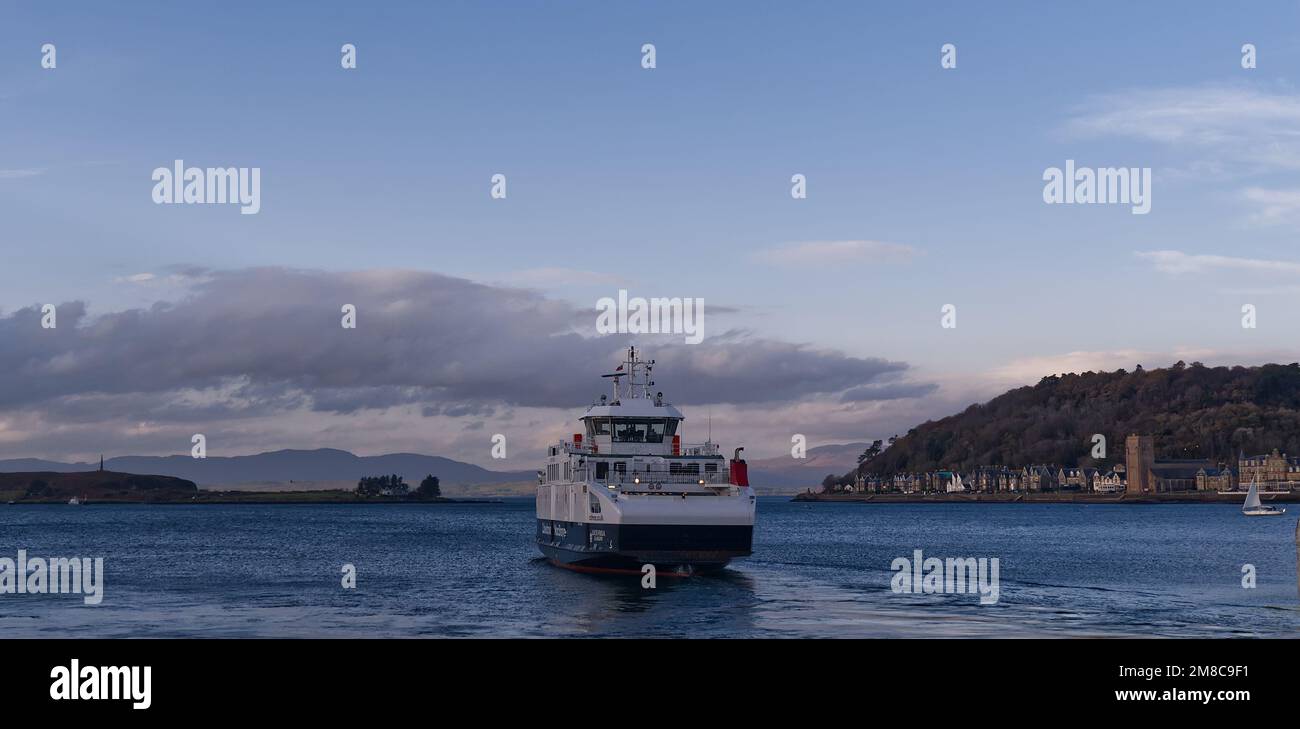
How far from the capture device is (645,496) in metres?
57.4

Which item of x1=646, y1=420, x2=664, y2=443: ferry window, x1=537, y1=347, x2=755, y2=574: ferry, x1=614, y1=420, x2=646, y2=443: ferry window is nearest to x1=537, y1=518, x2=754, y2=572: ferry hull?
x1=537, y1=347, x2=755, y2=574: ferry

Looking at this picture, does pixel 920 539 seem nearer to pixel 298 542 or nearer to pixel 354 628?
pixel 298 542

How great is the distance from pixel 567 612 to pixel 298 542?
83.0 meters

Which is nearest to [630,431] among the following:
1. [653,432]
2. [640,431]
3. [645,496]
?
[640,431]

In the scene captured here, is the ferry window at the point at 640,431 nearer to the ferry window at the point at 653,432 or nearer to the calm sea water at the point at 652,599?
the ferry window at the point at 653,432

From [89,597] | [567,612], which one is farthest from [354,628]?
[89,597]

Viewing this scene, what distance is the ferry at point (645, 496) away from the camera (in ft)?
186

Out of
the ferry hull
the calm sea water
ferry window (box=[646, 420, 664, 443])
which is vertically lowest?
the calm sea water

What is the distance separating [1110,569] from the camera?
258ft

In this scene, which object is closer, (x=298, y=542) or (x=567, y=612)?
(x=567, y=612)

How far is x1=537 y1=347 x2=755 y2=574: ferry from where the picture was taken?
5669 centimetres

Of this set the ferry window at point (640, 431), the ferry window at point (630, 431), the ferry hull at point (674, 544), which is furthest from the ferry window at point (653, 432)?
the ferry hull at point (674, 544)

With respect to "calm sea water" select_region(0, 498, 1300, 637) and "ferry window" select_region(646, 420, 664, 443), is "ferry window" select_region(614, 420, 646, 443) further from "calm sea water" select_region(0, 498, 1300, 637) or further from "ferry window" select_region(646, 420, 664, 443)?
"calm sea water" select_region(0, 498, 1300, 637)

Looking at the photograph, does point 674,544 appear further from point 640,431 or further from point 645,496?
point 640,431
